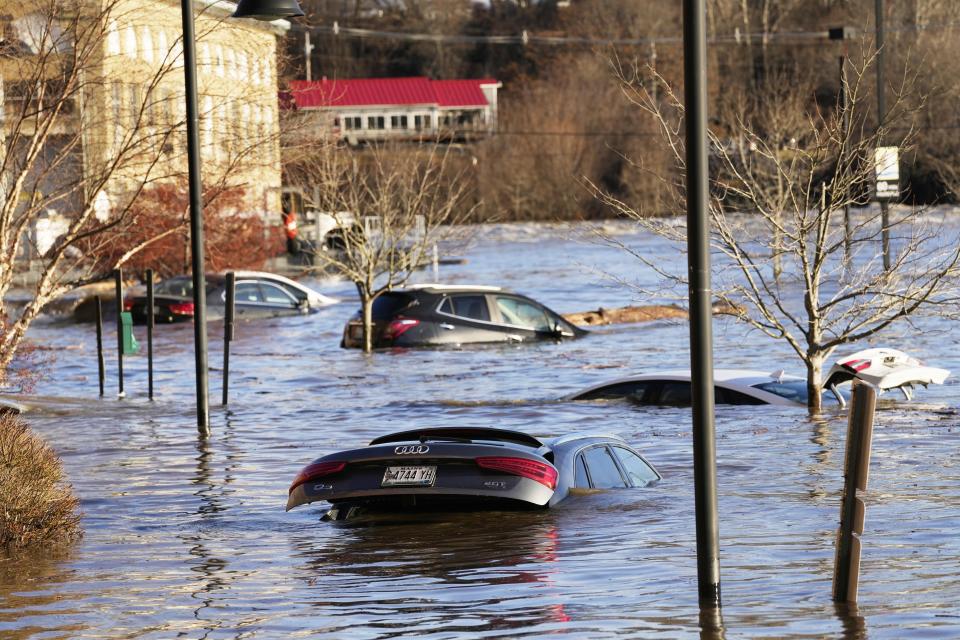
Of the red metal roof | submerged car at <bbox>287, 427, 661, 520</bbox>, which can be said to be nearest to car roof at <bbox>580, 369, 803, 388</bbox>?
submerged car at <bbox>287, 427, 661, 520</bbox>

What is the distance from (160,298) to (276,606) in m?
31.1

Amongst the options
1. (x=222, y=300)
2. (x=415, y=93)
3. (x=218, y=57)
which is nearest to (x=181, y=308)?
(x=222, y=300)

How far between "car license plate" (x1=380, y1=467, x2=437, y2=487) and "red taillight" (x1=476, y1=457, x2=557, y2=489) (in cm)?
32

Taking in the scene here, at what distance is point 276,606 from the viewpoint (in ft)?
28.7

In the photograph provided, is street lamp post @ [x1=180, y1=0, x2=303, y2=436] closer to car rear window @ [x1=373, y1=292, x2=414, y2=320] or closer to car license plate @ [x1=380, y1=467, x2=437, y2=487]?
car license plate @ [x1=380, y1=467, x2=437, y2=487]

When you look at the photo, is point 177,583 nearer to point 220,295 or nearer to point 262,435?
point 262,435

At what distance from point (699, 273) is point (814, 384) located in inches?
441

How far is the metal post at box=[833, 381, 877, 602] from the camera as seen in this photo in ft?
24.8

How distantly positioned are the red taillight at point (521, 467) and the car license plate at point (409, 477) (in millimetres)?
321

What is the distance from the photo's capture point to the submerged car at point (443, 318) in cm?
2944

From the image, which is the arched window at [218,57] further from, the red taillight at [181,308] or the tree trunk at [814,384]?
the red taillight at [181,308]

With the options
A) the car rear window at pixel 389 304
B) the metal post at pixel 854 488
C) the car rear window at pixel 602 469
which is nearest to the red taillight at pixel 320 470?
the car rear window at pixel 602 469

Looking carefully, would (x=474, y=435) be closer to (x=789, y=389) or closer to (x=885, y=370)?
(x=885, y=370)

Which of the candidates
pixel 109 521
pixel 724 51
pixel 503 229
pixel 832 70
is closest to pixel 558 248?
pixel 503 229
